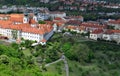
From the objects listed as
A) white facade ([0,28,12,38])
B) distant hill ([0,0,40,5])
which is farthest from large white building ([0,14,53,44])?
distant hill ([0,0,40,5])

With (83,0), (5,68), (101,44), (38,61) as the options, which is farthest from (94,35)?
(83,0)

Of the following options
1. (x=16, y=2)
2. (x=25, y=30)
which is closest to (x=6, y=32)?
(x=25, y=30)

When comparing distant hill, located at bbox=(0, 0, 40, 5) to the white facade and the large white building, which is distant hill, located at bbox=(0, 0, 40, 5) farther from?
the white facade

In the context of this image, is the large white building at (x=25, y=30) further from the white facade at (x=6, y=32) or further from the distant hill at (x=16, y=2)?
the distant hill at (x=16, y=2)

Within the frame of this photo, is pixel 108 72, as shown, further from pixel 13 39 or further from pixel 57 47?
pixel 13 39

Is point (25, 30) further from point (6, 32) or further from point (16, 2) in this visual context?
point (16, 2)

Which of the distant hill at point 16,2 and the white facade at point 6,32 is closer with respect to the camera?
the white facade at point 6,32

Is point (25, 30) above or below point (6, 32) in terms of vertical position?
above

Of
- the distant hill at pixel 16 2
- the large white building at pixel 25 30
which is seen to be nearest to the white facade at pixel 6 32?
the large white building at pixel 25 30

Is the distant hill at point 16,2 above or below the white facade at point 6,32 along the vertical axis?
below
